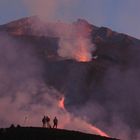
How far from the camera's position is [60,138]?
10750 centimetres

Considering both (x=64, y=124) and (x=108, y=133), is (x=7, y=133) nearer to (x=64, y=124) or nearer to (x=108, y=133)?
(x=64, y=124)

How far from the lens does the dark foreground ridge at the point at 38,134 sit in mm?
104750

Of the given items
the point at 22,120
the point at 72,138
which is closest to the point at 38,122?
the point at 22,120

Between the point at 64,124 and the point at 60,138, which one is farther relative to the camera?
the point at 64,124

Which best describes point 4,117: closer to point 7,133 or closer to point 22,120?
point 22,120

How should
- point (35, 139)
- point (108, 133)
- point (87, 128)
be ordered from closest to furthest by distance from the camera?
point (35, 139) → point (87, 128) → point (108, 133)

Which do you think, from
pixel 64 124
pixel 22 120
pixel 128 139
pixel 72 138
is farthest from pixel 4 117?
pixel 72 138

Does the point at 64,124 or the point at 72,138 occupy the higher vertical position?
the point at 64,124

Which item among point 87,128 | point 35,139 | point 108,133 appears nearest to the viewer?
point 35,139

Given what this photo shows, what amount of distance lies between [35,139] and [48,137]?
2.85 metres

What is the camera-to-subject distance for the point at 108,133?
195375 millimetres

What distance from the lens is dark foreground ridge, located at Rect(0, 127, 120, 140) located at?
344 ft

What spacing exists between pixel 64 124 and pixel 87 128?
7.92m

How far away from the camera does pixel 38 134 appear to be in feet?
352
